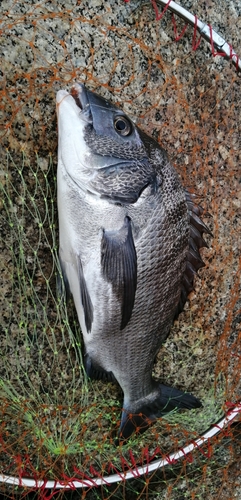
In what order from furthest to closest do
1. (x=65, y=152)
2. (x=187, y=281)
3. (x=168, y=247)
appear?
1. (x=187, y=281)
2. (x=168, y=247)
3. (x=65, y=152)

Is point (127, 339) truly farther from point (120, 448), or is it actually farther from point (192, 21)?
point (192, 21)

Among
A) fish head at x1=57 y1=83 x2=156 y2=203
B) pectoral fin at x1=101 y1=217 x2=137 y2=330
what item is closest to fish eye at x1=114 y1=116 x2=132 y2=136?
fish head at x1=57 y1=83 x2=156 y2=203

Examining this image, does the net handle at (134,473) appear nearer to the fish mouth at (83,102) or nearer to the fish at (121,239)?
the fish at (121,239)

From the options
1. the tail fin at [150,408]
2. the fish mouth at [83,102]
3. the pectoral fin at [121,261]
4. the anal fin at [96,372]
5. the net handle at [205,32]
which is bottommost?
the tail fin at [150,408]

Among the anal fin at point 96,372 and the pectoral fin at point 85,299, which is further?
the anal fin at point 96,372

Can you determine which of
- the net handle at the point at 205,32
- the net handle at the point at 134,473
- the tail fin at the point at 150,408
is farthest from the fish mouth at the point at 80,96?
the net handle at the point at 134,473

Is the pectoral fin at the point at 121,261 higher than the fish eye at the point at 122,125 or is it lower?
lower

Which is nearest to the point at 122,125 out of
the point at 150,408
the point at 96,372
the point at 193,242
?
the point at 193,242

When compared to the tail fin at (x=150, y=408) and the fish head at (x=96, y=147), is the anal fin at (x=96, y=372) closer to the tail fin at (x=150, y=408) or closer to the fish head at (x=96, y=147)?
the tail fin at (x=150, y=408)

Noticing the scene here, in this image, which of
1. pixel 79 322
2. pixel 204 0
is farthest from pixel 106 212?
pixel 204 0

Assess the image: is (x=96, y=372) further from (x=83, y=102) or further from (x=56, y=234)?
(x=83, y=102)
